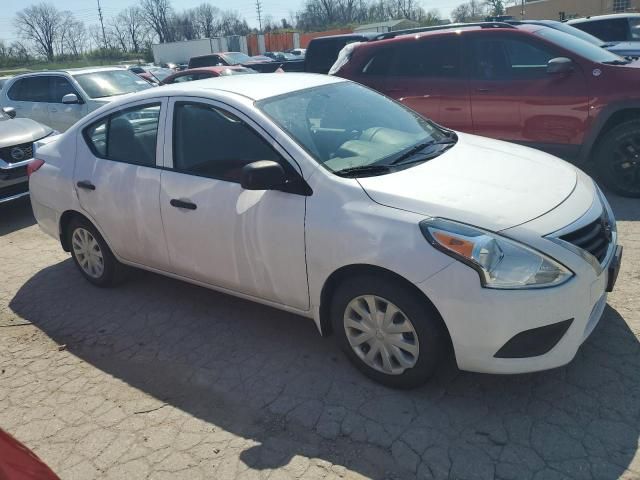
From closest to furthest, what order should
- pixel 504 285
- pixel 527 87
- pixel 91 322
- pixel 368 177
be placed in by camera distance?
pixel 504 285
pixel 368 177
pixel 91 322
pixel 527 87

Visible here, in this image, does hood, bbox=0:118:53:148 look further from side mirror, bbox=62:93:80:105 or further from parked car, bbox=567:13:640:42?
parked car, bbox=567:13:640:42

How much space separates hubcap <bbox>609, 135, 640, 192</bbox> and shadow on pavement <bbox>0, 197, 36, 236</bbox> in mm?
6763

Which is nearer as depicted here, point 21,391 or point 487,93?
point 21,391

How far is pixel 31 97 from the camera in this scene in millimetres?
10523

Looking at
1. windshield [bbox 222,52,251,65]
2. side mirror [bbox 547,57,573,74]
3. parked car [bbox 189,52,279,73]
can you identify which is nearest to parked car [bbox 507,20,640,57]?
side mirror [bbox 547,57,573,74]

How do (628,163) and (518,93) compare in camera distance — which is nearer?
(628,163)

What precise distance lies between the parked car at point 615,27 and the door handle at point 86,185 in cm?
1143

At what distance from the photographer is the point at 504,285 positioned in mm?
2543

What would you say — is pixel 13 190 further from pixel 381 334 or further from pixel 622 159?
pixel 622 159

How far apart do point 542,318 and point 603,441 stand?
0.62 metres

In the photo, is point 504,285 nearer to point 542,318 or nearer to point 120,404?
point 542,318

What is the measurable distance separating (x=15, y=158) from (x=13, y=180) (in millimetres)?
321

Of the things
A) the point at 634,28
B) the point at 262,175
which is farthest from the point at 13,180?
the point at 634,28

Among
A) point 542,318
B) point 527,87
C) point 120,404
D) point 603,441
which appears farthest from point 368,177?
point 527,87
